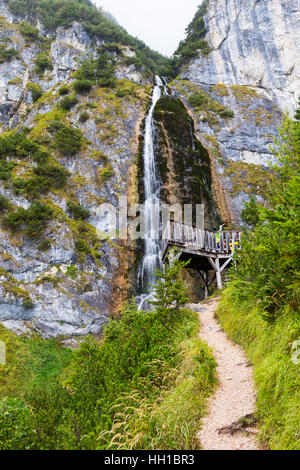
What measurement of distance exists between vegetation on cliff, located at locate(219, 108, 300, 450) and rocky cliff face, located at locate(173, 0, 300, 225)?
18.7m

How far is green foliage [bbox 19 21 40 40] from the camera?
3478cm

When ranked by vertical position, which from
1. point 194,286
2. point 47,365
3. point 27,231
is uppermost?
point 27,231

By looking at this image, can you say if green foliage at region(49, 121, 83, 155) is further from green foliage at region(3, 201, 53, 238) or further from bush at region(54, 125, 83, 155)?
green foliage at region(3, 201, 53, 238)

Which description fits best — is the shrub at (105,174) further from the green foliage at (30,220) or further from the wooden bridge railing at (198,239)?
the wooden bridge railing at (198,239)

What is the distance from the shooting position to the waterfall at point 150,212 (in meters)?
17.5

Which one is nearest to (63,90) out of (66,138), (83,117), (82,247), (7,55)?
(83,117)

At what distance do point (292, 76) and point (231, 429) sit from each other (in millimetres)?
35104

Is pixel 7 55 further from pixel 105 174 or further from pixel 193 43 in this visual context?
pixel 105 174

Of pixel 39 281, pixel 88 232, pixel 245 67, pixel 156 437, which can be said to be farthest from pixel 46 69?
pixel 156 437

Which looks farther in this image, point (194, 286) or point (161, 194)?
point (161, 194)

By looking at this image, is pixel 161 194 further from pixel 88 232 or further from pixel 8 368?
pixel 8 368

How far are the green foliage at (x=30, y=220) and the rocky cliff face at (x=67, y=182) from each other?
0.83 ft

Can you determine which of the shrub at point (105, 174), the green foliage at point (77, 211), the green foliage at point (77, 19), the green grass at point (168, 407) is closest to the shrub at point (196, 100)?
the green foliage at point (77, 19)
